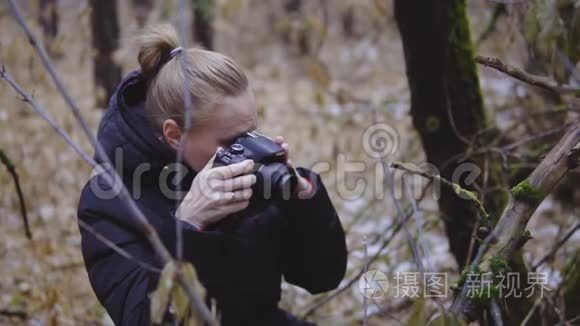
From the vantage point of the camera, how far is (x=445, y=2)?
2.21 metres

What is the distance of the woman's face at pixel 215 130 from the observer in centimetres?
170

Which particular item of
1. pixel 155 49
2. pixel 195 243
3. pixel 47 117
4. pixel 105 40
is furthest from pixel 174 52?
pixel 105 40

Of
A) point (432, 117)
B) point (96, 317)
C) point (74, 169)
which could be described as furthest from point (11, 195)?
point (432, 117)

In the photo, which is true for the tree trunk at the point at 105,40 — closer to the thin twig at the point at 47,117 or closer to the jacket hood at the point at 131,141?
the jacket hood at the point at 131,141

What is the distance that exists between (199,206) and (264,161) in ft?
0.66

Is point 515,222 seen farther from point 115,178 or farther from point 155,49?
point 155,49

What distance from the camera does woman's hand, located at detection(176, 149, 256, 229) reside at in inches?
60.2

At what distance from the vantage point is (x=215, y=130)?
1700mm

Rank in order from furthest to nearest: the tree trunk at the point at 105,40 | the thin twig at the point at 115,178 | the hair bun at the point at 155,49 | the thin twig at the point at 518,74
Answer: the tree trunk at the point at 105,40
the hair bun at the point at 155,49
the thin twig at the point at 518,74
the thin twig at the point at 115,178

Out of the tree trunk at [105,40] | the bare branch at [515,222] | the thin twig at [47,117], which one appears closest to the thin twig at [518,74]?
the bare branch at [515,222]

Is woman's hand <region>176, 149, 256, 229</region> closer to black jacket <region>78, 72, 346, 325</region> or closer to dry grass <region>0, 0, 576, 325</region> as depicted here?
black jacket <region>78, 72, 346, 325</region>

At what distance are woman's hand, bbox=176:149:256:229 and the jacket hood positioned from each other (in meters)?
0.20

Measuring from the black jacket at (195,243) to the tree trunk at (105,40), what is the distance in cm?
351

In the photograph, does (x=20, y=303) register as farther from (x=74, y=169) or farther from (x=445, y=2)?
(x=445, y=2)
